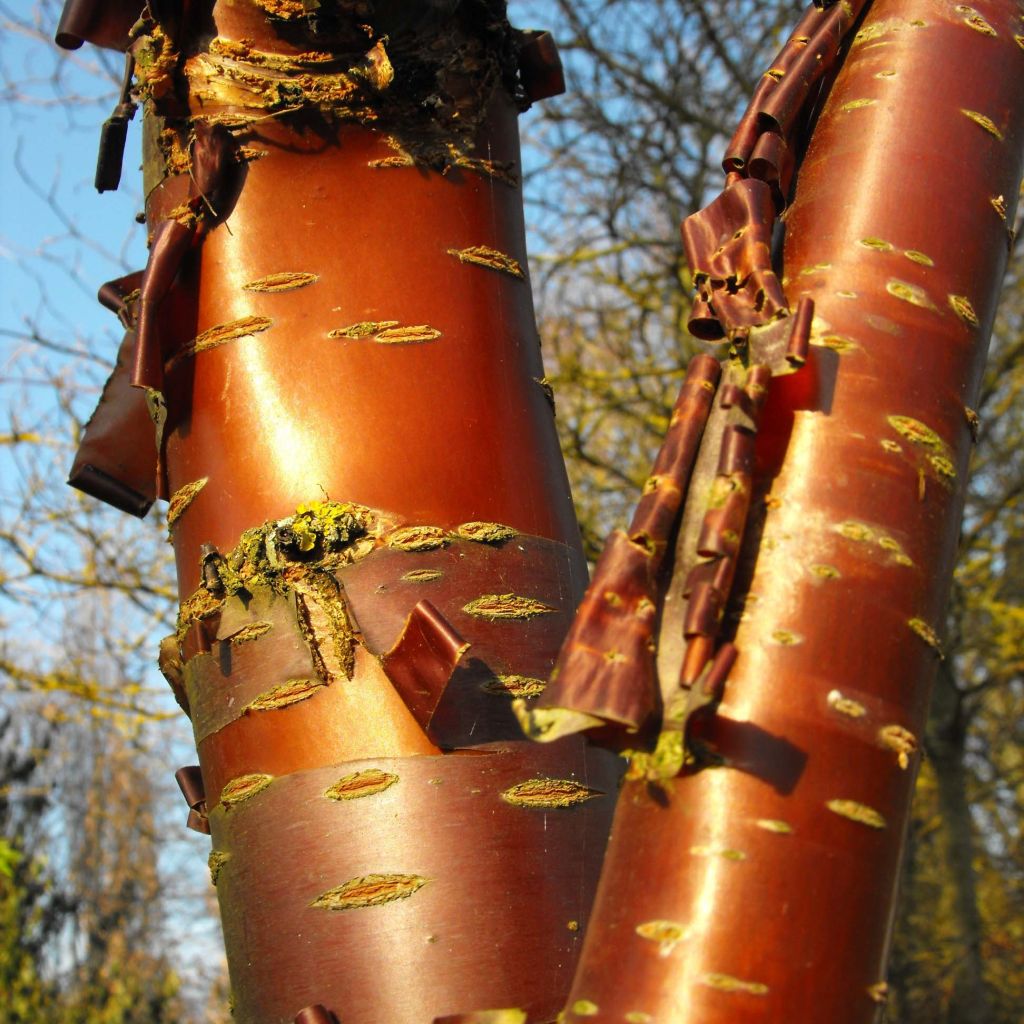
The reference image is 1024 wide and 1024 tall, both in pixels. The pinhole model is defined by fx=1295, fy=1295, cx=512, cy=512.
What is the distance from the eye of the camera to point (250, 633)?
112 centimetres

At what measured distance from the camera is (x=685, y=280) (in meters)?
6.70

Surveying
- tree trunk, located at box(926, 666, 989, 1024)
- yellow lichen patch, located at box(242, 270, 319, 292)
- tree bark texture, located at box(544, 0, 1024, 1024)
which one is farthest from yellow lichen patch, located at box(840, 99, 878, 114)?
tree trunk, located at box(926, 666, 989, 1024)

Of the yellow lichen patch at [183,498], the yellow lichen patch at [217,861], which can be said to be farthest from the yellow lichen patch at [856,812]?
the yellow lichen patch at [183,498]

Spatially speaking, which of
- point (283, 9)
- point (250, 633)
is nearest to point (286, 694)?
point (250, 633)

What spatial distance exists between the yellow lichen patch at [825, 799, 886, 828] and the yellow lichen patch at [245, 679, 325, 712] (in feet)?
1.59

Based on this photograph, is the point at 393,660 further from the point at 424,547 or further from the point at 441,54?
the point at 441,54

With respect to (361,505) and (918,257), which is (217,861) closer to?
(361,505)

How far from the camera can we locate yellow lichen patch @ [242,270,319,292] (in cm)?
120

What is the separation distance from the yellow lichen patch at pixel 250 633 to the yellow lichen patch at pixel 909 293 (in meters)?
0.57

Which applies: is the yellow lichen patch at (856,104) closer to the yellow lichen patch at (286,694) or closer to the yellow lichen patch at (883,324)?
the yellow lichen patch at (883,324)

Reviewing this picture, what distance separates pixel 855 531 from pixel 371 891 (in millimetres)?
479

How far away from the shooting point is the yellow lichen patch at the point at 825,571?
0.78 m

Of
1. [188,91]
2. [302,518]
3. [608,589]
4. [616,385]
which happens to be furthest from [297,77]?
[616,385]

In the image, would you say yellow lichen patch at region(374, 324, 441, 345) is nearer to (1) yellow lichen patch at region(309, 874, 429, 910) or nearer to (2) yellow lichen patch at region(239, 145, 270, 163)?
(2) yellow lichen patch at region(239, 145, 270, 163)
